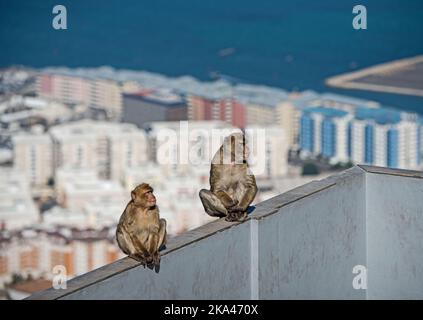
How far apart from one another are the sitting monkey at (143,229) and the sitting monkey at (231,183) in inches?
15.4

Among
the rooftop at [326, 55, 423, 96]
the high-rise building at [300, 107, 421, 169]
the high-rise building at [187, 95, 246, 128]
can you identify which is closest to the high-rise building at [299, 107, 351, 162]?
the high-rise building at [300, 107, 421, 169]

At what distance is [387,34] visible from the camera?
2961 centimetres

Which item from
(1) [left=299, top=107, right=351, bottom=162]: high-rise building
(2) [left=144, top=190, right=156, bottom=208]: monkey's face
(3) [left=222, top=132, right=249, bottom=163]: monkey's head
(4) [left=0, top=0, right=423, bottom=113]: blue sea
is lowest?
Result: (2) [left=144, top=190, right=156, bottom=208]: monkey's face

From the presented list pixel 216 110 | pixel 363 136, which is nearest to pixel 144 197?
pixel 363 136

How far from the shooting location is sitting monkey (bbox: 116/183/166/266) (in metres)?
3.25

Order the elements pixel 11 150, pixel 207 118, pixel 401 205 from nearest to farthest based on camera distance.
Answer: pixel 401 205 < pixel 11 150 < pixel 207 118

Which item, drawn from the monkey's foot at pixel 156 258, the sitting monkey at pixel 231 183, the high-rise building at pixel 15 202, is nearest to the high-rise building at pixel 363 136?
the high-rise building at pixel 15 202

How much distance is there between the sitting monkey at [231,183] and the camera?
364 cm

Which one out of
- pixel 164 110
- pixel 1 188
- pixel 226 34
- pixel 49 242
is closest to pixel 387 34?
pixel 226 34

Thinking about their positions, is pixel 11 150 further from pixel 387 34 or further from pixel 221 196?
pixel 221 196

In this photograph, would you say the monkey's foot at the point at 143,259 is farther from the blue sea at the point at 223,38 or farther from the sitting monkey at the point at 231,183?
the blue sea at the point at 223,38

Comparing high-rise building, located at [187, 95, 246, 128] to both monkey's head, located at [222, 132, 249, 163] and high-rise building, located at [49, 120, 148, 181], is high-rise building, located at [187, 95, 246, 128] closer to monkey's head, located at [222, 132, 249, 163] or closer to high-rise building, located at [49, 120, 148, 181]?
high-rise building, located at [49, 120, 148, 181]
